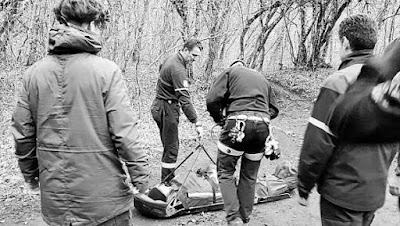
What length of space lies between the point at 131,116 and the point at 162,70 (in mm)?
2870

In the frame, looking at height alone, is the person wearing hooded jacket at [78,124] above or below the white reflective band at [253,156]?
above

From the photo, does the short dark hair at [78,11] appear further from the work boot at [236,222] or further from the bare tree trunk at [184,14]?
the bare tree trunk at [184,14]

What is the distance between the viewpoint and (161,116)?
5.40 meters

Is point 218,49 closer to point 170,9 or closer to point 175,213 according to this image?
point 170,9

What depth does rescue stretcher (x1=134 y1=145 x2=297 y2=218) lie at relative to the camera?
4613mm

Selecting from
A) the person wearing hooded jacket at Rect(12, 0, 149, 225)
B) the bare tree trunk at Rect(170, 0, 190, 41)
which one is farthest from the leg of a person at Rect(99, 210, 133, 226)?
the bare tree trunk at Rect(170, 0, 190, 41)

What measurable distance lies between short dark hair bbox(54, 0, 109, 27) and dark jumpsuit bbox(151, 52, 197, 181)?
2631 millimetres

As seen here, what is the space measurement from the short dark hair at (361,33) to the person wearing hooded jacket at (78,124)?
147cm

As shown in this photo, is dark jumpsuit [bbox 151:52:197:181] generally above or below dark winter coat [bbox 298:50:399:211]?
below

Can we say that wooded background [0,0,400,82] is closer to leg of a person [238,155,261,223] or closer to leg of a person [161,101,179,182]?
leg of a person [161,101,179,182]

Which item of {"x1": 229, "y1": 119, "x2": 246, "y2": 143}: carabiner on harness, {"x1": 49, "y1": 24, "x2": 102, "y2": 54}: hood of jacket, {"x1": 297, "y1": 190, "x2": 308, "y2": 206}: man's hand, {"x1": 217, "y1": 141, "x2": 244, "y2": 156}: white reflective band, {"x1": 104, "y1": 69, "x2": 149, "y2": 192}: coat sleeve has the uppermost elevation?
{"x1": 49, "y1": 24, "x2": 102, "y2": 54}: hood of jacket

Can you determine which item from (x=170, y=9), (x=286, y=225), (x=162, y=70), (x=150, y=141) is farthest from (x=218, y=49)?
(x=286, y=225)

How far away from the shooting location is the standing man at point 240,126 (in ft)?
13.4

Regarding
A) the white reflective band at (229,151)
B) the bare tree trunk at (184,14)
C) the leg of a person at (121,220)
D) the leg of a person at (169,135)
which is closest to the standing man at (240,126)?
the white reflective band at (229,151)
